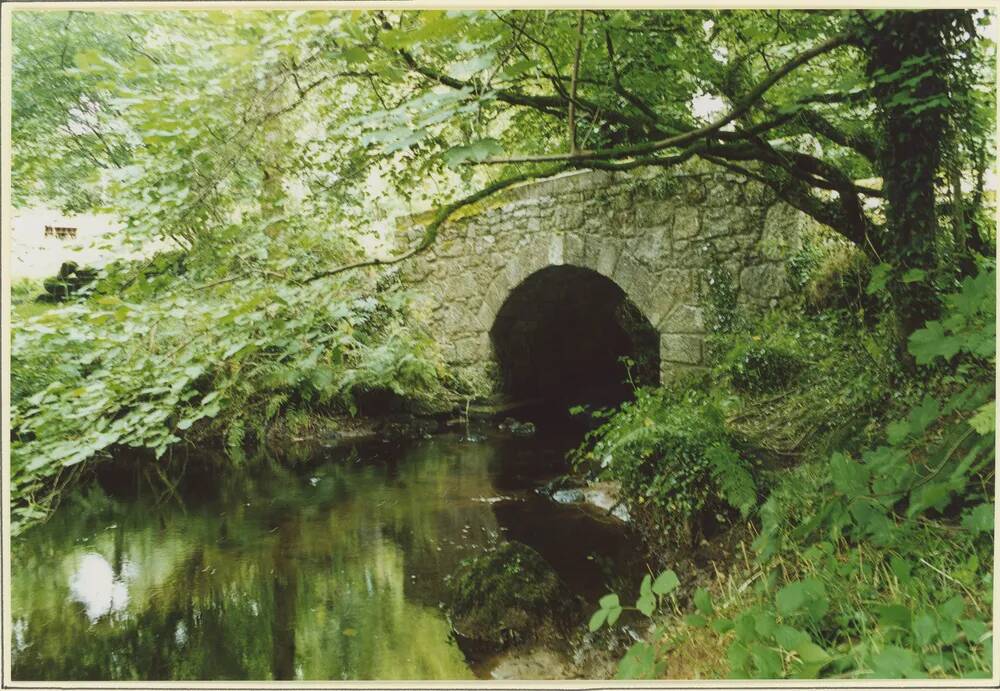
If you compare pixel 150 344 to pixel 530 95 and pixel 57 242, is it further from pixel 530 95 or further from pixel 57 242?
pixel 530 95

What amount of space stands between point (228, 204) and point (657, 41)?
2002mm

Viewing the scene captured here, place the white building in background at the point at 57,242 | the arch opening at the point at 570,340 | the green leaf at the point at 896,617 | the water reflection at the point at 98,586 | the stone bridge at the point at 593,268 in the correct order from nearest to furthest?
the green leaf at the point at 896,617, the white building in background at the point at 57,242, the water reflection at the point at 98,586, the stone bridge at the point at 593,268, the arch opening at the point at 570,340

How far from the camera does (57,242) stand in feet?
7.76

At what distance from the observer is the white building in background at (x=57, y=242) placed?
2.23 m

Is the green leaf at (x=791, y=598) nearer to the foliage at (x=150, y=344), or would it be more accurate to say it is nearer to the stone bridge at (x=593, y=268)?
the foliage at (x=150, y=344)

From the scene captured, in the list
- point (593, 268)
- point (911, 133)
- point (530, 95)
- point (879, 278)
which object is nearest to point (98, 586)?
point (530, 95)

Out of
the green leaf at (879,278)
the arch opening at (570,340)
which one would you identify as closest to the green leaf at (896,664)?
the green leaf at (879,278)

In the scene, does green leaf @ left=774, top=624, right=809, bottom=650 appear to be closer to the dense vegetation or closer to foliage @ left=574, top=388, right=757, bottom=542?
the dense vegetation

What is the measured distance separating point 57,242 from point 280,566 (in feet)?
7.35

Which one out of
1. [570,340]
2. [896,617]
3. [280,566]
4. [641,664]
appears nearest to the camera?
[896,617]

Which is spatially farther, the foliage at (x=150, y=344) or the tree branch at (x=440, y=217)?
the tree branch at (x=440, y=217)

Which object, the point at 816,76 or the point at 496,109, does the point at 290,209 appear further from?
the point at 816,76

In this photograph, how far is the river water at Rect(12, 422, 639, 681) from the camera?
286 centimetres

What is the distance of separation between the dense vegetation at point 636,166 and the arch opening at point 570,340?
9.49 ft
